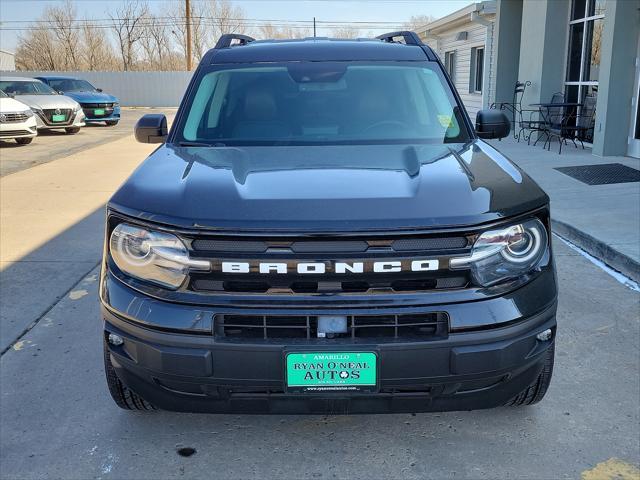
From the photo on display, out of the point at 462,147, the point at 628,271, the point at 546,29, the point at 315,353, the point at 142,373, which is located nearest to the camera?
the point at 315,353

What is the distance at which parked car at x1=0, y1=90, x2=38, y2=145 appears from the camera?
14.5 m

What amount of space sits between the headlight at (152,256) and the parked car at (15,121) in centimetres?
1354

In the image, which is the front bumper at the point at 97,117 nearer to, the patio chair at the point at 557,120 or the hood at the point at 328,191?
the patio chair at the point at 557,120

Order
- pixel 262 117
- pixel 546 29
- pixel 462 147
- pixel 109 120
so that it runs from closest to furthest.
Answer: pixel 462 147 → pixel 262 117 → pixel 546 29 → pixel 109 120

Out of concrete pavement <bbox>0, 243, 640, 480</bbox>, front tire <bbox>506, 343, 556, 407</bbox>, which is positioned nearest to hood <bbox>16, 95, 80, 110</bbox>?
concrete pavement <bbox>0, 243, 640, 480</bbox>

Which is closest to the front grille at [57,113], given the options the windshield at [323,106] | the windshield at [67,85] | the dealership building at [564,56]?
the windshield at [67,85]

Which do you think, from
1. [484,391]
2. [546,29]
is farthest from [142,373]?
[546,29]

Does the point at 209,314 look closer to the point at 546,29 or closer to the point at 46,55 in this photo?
the point at 546,29

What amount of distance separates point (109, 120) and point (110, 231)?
2080 cm

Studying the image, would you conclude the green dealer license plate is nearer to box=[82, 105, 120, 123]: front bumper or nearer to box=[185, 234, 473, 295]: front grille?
box=[185, 234, 473, 295]: front grille

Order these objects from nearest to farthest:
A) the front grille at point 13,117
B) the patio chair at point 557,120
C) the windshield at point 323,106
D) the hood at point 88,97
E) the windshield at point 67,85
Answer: the windshield at point 323,106
the patio chair at point 557,120
the front grille at point 13,117
the hood at point 88,97
the windshield at point 67,85

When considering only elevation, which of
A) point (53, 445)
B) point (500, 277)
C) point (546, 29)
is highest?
point (546, 29)

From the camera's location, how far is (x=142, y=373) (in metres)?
2.49

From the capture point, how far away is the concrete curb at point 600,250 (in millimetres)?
5211
